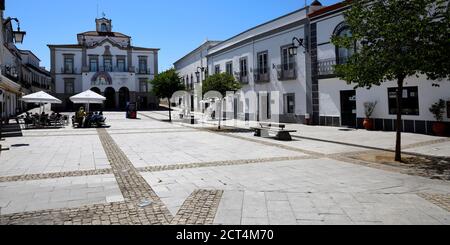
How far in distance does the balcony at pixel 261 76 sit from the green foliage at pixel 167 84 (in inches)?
232

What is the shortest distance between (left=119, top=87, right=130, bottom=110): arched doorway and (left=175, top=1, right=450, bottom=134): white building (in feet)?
79.5

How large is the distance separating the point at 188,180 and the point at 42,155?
18.7ft

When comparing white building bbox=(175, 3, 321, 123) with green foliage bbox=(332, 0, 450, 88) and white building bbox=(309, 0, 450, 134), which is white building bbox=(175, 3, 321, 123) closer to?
white building bbox=(309, 0, 450, 134)

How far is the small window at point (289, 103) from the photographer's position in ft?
74.4

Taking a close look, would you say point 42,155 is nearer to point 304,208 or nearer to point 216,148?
point 216,148

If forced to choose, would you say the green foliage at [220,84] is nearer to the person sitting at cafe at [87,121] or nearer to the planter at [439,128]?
the person sitting at cafe at [87,121]

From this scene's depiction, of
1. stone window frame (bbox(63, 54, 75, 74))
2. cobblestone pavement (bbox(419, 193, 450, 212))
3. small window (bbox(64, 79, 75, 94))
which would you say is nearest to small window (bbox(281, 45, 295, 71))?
cobblestone pavement (bbox(419, 193, 450, 212))

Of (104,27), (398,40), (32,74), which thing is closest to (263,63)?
(398,40)

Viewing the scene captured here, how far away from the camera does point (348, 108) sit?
1858cm

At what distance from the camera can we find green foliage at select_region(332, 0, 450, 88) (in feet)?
25.5

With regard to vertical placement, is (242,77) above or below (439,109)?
above

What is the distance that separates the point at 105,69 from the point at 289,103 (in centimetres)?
3427

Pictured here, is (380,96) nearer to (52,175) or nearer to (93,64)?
(52,175)
